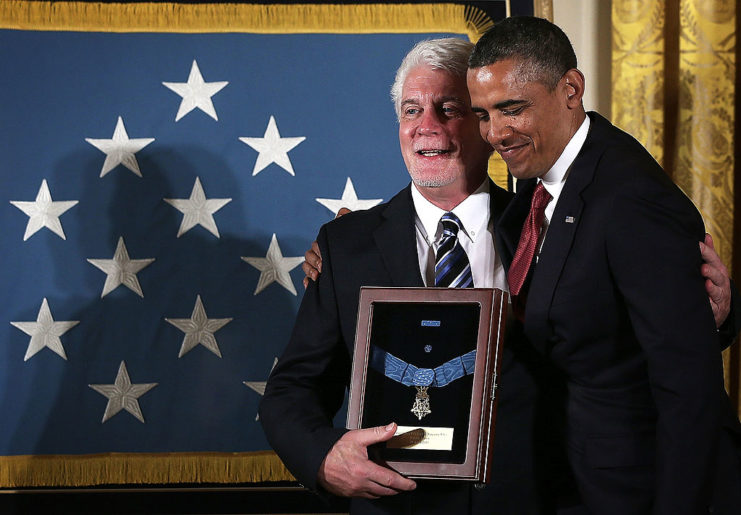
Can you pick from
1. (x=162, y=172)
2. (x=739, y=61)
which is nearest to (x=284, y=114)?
(x=162, y=172)

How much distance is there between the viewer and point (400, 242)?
1586mm

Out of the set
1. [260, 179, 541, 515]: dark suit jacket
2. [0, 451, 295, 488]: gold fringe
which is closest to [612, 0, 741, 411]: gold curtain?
[260, 179, 541, 515]: dark suit jacket

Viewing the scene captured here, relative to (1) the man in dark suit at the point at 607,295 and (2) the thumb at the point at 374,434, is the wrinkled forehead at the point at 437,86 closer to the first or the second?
(1) the man in dark suit at the point at 607,295

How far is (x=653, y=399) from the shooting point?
125 centimetres

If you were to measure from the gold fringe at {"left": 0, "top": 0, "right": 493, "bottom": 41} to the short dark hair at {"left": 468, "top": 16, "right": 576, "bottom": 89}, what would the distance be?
124 cm

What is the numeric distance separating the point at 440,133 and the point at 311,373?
53 centimetres

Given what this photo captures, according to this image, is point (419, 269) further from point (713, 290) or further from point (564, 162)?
point (713, 290)

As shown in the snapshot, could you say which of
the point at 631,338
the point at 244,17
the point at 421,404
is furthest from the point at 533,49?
the point at 244,17

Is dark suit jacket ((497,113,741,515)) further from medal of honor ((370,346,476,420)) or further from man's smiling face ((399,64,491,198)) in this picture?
man's smiling face ((399,64,491,198))

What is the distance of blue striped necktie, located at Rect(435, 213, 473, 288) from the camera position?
1527 mm

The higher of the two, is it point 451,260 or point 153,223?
point 153,223

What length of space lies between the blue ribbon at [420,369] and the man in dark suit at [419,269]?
18 centimetres

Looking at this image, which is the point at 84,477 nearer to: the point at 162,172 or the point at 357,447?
the point at 162,172

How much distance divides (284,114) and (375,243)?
1068mm
